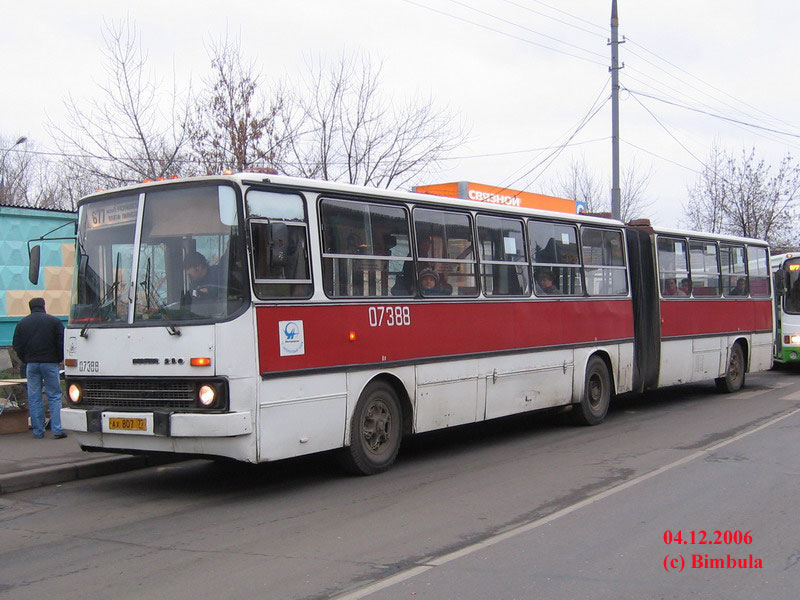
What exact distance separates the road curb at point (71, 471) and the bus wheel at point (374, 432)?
190 centimetres

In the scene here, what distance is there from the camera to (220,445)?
310 inches

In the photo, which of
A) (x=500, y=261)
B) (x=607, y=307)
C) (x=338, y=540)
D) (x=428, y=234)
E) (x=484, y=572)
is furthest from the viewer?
(x=607, y=307)

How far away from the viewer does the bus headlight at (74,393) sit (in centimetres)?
873

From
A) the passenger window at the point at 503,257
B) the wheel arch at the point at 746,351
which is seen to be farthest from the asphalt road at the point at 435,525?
the wheel arch at the point at 746,351

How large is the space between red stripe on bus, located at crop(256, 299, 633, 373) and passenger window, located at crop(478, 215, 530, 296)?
0.75 feet


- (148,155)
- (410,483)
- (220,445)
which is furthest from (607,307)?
(148,155)

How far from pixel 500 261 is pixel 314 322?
3655 millimetres

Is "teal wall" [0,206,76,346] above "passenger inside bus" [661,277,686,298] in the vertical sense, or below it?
above

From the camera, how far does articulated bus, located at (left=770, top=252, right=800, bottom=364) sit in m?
21.5

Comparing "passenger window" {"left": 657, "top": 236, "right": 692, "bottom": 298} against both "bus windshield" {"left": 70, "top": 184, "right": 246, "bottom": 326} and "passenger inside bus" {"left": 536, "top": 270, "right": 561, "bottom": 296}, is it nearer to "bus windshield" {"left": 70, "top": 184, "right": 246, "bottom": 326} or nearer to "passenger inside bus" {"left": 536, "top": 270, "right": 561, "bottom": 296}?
"passenger inside bus" {"left": 536, "top": 270, "right": 561, "bottom": 296}

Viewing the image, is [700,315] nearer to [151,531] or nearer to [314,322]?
[314,322]

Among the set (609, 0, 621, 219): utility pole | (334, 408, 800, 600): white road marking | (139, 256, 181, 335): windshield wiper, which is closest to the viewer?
(334, 408, 800, 600): white road marking

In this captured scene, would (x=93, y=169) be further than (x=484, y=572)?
Yes

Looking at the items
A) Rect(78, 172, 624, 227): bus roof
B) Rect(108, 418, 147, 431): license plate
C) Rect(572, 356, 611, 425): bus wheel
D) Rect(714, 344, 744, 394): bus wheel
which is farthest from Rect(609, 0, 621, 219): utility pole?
Rect(108, 418, 147, 431): license plate
